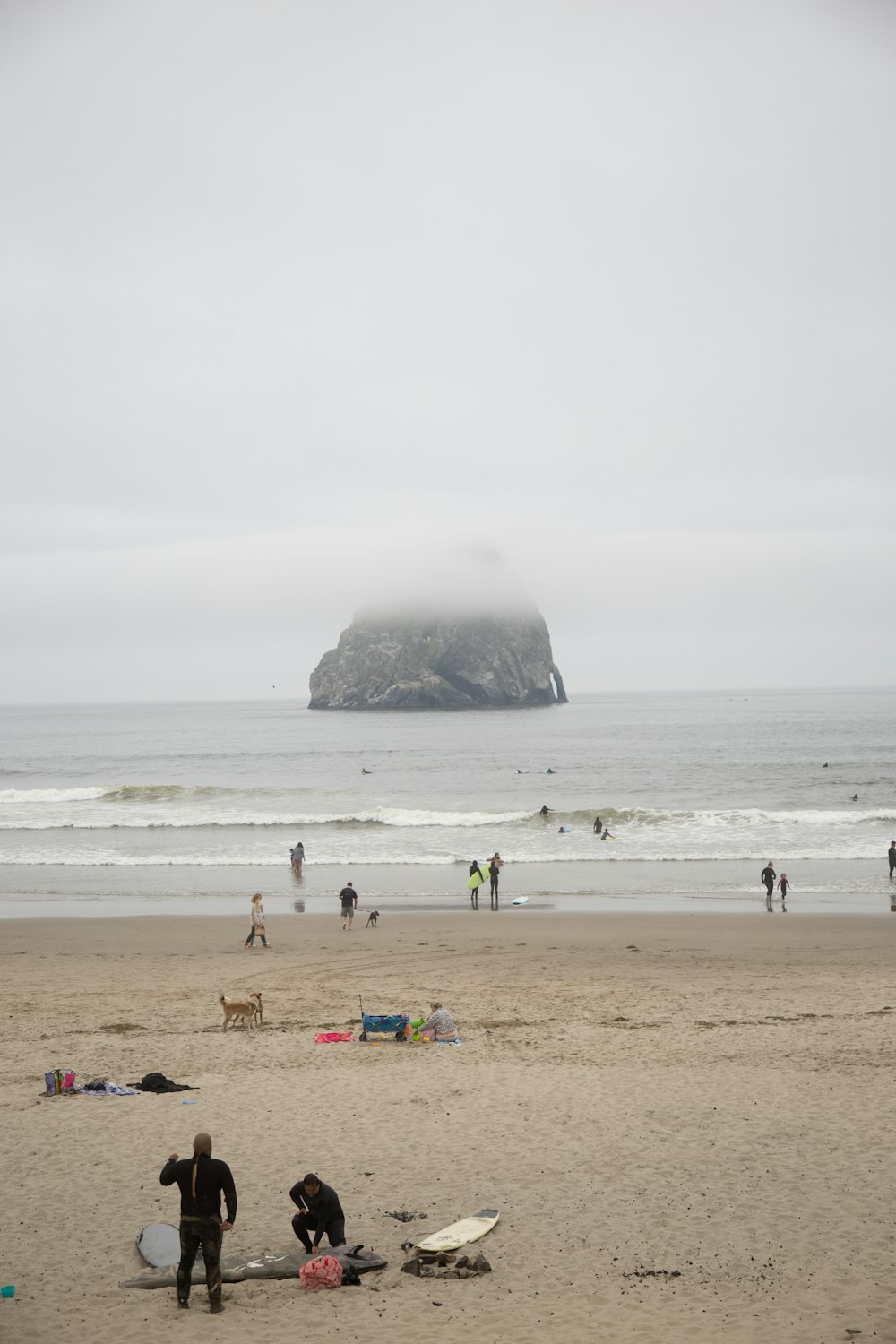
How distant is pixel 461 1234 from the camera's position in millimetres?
8352

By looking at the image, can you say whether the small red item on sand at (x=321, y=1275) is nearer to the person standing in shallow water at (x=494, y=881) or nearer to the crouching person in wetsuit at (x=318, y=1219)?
the crouching person in wetsuit at (x=318, y=1219)

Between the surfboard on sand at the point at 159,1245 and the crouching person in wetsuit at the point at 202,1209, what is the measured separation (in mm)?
749

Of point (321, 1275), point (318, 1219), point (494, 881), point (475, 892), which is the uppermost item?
point (318, 1219)

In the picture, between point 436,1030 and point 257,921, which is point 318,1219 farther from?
point 257,921

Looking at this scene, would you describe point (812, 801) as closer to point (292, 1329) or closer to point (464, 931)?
point (464, 931)

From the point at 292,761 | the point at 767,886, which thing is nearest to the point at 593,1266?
the point at 767,886

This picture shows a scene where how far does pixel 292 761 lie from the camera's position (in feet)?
275

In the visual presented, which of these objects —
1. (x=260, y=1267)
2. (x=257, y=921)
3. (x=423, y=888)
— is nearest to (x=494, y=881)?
(x=423, y=888)

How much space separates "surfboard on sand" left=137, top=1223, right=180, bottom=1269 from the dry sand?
0.15 meters

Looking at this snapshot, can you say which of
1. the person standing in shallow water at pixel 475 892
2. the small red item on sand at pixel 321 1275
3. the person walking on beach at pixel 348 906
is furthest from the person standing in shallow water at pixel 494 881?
the small red item on sand at pixel 321 1275

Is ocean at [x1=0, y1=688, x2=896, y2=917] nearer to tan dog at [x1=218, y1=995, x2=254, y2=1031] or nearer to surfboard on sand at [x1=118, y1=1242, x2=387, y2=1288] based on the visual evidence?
tan dog at [x1=218, y1=995, x2=254, y2=1031]

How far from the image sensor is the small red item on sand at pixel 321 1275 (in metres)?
7.64

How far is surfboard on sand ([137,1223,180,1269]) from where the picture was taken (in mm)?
8055

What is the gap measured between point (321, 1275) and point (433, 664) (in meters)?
155
